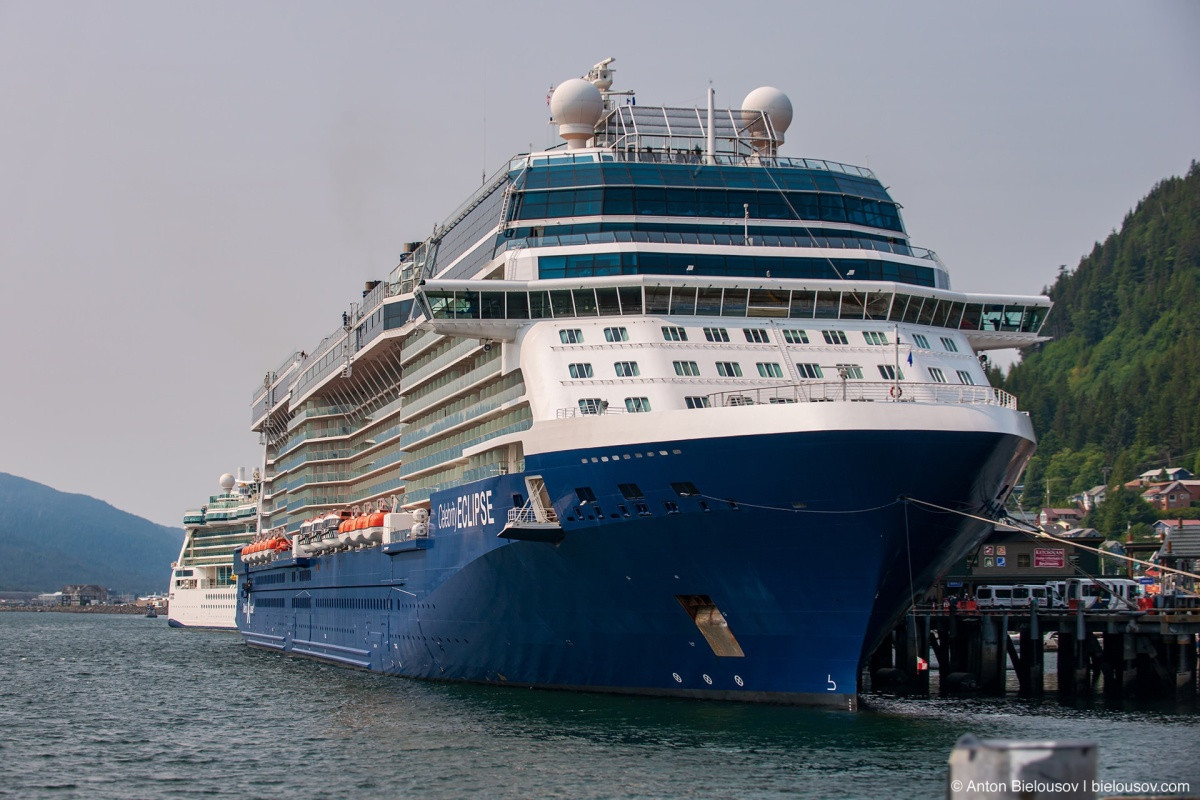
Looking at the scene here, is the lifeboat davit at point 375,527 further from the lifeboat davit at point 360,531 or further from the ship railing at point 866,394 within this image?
the ship railing at point 866,394

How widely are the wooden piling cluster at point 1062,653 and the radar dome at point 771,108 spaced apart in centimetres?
1608

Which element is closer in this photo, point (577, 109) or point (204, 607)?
point (577, 109)

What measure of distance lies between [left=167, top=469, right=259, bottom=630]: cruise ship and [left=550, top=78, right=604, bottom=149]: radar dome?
5700 cm

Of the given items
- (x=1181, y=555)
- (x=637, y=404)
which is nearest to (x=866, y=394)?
(x=637, y=404)

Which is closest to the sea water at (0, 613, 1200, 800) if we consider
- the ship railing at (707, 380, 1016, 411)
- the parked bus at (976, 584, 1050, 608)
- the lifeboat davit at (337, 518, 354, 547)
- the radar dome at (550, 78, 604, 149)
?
the ship railing at (707, 380, 1016, 411)

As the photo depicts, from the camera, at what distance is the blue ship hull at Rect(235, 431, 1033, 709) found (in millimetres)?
28547

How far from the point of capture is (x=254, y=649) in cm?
7138

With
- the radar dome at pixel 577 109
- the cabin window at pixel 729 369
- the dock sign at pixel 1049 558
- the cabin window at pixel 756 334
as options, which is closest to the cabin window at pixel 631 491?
the cabin window at pixel 729 369

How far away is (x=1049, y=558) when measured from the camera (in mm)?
62656

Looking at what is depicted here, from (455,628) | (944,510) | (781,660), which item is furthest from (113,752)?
(944,510)

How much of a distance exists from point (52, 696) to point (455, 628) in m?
13.7

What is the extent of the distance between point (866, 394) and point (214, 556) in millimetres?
78913

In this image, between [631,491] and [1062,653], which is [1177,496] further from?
[631,491]

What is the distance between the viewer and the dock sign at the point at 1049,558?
205 ft
